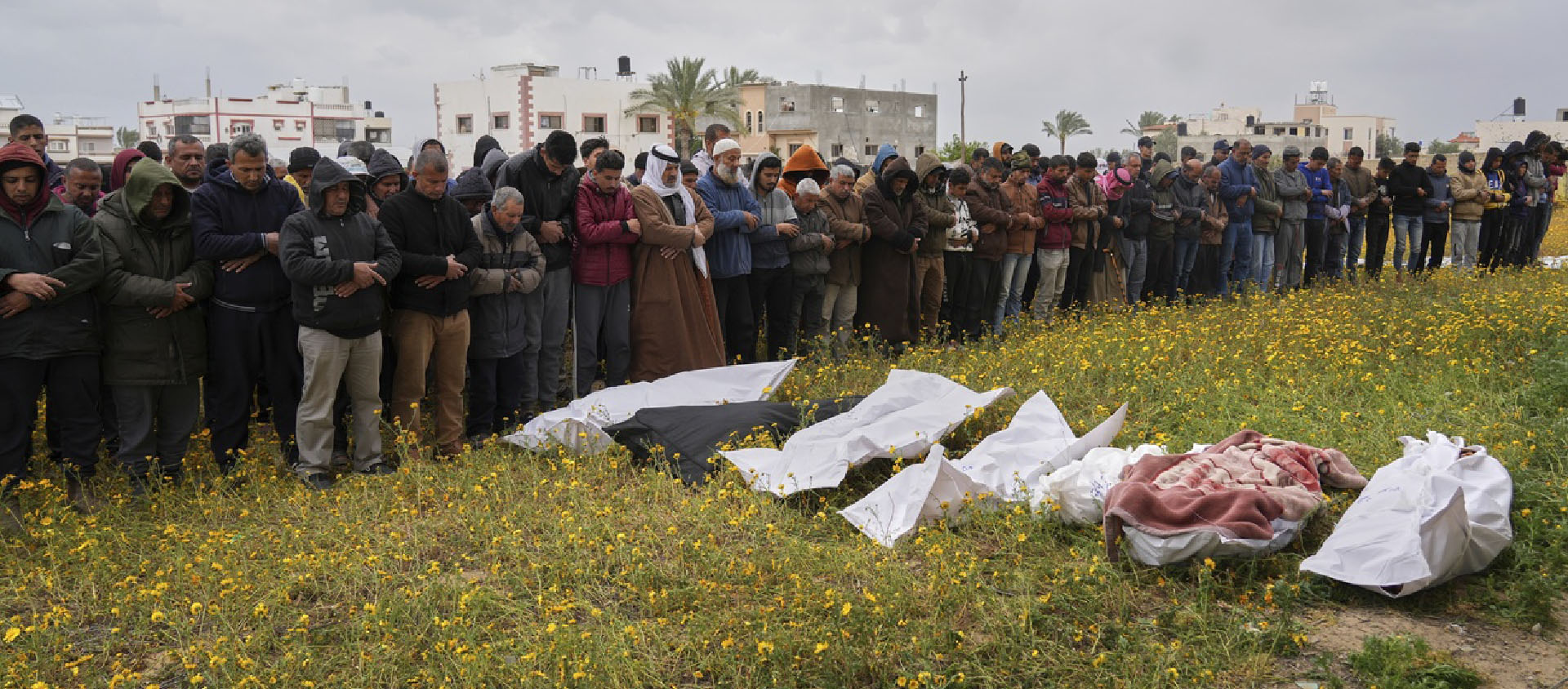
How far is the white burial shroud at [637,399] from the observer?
7.00 metres

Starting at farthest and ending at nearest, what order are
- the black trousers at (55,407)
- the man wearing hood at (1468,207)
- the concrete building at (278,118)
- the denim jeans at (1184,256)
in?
the concrete building at (278,118) < the man wearing hood at (1468,207) < the denim jeans at (1184,256) < the black trousers at (55,407)

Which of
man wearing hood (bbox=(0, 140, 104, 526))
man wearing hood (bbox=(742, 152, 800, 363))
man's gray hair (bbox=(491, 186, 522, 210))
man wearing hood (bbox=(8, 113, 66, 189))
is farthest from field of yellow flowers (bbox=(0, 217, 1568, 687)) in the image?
man wearing hood (bbox=(742, 152, 800, 363))

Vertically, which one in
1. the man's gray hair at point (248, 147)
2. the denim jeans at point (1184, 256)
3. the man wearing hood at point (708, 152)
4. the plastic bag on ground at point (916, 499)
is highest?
the man wearing hood at point (708, 152)

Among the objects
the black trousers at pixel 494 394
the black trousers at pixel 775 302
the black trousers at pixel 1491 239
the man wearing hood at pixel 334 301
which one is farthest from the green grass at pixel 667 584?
the black trousers at pixel 1491 239

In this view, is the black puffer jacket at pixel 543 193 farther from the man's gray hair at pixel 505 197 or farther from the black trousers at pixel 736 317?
the black trousers at pixel 736 317

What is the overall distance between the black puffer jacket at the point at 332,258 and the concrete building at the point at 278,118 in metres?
56.8

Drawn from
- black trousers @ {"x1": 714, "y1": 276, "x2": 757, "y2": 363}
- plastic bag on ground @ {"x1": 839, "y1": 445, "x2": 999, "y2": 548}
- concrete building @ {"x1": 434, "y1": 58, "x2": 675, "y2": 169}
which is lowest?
plastic bag on ground @ {"x1": 839, "y1": 445, "x2": 999, "y2": 548}

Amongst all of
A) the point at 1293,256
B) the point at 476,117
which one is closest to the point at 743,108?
the point at 476,117

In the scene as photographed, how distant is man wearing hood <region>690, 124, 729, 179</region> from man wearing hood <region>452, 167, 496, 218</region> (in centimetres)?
212

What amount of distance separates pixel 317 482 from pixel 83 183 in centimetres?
278

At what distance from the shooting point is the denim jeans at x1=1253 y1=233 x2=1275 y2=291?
1352cm

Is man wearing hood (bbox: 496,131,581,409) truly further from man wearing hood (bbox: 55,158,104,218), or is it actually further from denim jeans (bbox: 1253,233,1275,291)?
denim jeans (bbox: 1253,233,1275,291)

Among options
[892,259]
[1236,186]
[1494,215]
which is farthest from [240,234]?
[1494,215]

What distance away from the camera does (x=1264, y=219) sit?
13398 mm
